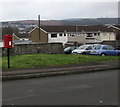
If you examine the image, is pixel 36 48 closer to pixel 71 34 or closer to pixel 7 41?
pixel 7 41

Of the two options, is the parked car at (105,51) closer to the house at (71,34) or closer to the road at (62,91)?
the road at (62,91)

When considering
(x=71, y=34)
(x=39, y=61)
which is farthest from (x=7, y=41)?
(x=71, y=34)

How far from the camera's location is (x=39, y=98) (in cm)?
677

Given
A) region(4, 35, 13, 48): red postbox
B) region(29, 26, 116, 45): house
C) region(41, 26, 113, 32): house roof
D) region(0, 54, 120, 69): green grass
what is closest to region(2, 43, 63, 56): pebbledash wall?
region(0, 54, 120, 69): green grass

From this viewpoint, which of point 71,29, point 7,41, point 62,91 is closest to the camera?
point 62,91

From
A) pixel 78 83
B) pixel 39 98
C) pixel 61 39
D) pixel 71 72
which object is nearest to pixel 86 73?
pixel 71 72

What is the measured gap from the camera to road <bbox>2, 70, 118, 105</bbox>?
254 inches

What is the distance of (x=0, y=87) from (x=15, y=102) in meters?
2.10

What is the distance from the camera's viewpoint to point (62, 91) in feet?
25.1

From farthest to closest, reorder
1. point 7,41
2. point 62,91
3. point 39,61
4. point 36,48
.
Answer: point 36,48, point 39,61, point 7,41, point 62,91

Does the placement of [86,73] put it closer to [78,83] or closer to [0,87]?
[78,83]

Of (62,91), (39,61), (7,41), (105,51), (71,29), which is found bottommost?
(62,91)

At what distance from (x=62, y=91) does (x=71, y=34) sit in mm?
62962

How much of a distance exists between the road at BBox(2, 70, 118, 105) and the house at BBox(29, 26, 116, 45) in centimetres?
5486
